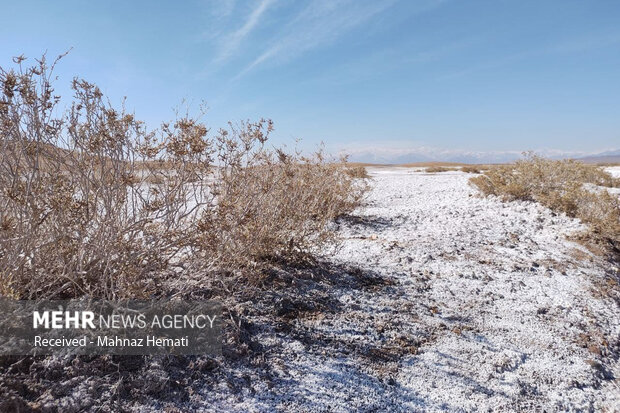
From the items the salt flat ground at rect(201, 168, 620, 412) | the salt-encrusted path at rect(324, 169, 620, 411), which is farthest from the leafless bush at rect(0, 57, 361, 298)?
the salt-encrusted path at rect(324, 169, 620, 411)

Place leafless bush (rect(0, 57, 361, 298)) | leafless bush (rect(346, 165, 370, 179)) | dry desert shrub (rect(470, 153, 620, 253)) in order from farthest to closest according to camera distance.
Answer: leafless bush (rect(346, 165, 370, 179)) < dry desert shrub (rect(470, 153, 620, 253)) < leafless bush (rect(0, 57, 361, 298))

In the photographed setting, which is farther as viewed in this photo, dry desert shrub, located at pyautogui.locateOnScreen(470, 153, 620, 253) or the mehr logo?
dry desert shrub, located at pyautogui.locateOnScreen(470, 153, 620, 253)

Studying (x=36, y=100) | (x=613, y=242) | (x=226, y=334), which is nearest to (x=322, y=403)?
(x=226, y=334)

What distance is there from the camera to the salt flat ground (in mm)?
2457

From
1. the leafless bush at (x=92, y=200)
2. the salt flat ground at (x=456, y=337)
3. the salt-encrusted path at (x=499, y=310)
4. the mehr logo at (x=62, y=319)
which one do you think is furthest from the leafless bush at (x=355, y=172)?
the mehr logo at (x=62, y=319)

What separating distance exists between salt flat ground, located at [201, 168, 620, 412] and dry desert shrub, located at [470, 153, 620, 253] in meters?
0.84

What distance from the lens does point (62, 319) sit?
8.21ft

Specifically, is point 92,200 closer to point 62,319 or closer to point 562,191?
point 62,319

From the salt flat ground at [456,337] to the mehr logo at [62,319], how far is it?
1048 millimetres

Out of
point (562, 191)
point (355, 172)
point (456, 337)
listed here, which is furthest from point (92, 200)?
point (562, 191)

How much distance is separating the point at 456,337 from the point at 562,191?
644 centimetres

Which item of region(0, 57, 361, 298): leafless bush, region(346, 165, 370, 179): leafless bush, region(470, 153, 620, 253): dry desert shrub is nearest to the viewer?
region(0, 57, 361, 298): leafless bush

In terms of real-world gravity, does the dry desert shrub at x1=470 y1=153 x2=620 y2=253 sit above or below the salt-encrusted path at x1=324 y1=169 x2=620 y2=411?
above

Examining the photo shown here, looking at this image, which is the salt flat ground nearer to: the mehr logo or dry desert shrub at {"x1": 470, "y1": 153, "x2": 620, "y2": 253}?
dry desert shrub at {"x1": 470, "y1": 153, "x2": 620, "y2": 253}
